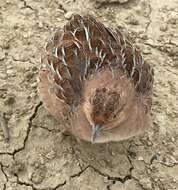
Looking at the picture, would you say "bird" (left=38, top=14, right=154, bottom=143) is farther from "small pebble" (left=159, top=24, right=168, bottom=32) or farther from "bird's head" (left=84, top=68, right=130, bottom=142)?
"small pebble" (left=159, top=24, right=168, bottom=32)

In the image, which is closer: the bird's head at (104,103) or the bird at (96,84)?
the bird's head at (104,103)

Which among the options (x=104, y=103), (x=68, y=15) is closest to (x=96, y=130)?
(x=104, y=103)

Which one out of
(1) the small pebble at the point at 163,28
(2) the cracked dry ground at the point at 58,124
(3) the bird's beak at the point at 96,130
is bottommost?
(2) the cracked dry ground at the point at 58,124

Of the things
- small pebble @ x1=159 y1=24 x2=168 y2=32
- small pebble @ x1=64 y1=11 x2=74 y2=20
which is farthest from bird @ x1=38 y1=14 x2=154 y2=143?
small pebble @ x1=159 y1=24 x2=168 y2=32

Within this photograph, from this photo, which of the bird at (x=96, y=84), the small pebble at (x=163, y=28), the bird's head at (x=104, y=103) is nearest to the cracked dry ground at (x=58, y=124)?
the small pebble at (x=163, y=28)

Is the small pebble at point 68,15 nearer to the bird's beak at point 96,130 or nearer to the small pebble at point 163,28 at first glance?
the small pebble at point 163,28

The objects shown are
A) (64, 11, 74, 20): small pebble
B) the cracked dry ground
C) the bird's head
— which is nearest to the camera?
the bird's head
